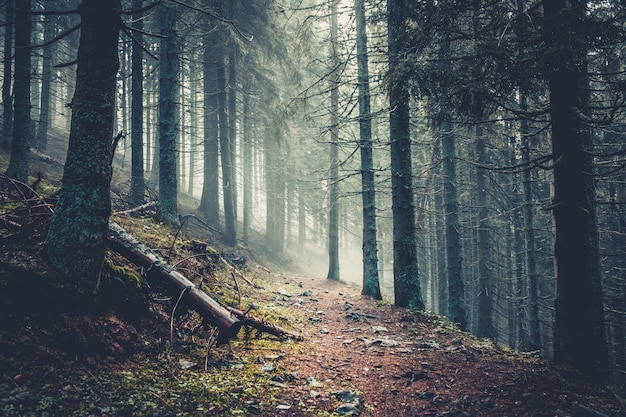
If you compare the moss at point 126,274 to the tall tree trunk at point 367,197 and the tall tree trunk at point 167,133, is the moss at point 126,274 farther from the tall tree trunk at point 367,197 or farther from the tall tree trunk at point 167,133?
the tall tree trunk at point 367,197

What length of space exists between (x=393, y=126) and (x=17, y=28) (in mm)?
10968

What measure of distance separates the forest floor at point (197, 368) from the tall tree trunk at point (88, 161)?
12.1 inches

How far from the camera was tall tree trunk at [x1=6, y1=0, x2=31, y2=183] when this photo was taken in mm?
8859

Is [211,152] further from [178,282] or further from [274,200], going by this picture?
[178,282]

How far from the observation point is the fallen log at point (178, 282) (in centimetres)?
498

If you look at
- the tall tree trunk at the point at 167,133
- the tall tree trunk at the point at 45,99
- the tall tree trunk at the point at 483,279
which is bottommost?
the tall tree trunk at the point at 483,279

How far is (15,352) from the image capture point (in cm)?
293

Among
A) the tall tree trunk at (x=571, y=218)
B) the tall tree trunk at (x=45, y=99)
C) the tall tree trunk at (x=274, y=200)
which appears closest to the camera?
the tall tree trunk at (x=571, y=218)

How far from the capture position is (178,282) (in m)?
5.21

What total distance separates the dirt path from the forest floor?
2cm

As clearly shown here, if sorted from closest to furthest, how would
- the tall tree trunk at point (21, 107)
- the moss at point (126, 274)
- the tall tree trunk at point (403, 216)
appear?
the moss at point (126, 274) < the tall tree trunk at point (21, 107) < the tall tree trunk at point (403, 216)

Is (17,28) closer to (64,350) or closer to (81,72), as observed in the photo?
(81,72)

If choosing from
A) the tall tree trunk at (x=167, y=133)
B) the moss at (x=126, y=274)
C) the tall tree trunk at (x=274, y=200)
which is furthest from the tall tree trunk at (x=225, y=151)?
the moss at (x=126, y=274)

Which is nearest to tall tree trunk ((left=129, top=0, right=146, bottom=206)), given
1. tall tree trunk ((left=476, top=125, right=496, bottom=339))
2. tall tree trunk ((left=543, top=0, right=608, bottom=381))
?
tall tree trunk ((left=543, top=0, right=608, bottom=381))
